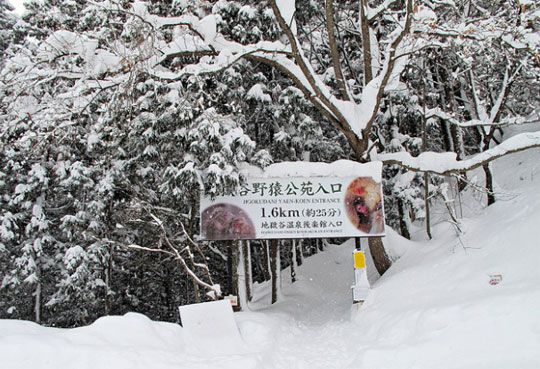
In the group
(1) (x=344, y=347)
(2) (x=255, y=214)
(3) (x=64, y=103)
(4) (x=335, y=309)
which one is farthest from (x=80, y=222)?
(1) (x=344, y=347)

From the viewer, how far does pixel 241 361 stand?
5277 mm

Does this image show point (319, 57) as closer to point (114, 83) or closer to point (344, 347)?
point (114, 83)

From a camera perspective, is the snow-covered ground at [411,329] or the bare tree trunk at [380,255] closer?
the snow-covered ground at [411,329]

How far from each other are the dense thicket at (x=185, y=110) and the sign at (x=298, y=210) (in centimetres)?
58

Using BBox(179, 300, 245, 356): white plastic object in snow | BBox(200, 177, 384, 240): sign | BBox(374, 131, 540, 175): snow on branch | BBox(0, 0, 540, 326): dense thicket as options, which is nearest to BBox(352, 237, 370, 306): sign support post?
BBox(200, 177, 384, 240): sign

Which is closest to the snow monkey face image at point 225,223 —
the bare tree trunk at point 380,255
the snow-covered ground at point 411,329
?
the snow-covered ground at point 411,329

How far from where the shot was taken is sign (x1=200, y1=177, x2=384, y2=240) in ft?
31.7

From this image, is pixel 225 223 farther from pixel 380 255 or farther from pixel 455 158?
pixel 455 158

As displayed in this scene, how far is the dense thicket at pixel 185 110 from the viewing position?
862 centimetres

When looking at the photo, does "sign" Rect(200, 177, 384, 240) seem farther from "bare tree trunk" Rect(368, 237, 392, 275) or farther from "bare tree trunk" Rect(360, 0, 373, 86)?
"bare tree trunk" Rect(360, 0, 373, 86)

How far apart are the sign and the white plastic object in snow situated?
2.94 meters

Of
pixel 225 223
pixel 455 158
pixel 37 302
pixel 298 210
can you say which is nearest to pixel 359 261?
pixel 298 210

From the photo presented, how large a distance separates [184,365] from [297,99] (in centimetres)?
917

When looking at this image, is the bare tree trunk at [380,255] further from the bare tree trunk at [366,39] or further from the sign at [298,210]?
Answer: the bare tree trunk at [366,39]
